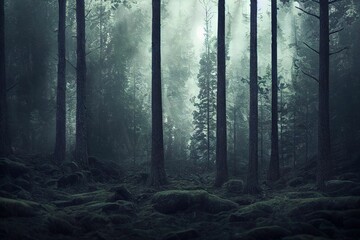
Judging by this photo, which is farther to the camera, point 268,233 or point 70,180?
point 70,180

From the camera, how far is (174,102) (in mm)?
49969

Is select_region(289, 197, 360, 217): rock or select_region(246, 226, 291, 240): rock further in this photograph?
select_region(289, 197, 360, 217): rock

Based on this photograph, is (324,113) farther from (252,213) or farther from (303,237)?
(303,237)

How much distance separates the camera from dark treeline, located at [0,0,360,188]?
64.6ft

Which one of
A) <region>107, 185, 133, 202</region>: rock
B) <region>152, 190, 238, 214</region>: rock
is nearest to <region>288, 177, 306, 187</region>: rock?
<region>152, 190, 238, 214</region>: rock

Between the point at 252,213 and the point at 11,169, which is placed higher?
the point at 11,169

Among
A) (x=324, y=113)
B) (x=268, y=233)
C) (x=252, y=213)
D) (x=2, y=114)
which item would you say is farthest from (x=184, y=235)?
(x=2, y=114)

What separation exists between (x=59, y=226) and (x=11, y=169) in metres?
6.35

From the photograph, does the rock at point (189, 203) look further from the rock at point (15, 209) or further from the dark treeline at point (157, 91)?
the rock at point (15, 209)

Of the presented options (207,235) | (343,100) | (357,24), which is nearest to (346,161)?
(343,100)

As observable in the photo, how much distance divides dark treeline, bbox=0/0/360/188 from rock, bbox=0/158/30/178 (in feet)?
13.9

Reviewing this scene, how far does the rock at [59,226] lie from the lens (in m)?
9.81

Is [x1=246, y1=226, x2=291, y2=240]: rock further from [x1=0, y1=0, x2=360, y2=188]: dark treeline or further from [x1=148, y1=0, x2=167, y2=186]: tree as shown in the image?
[x1=148, y1=0, x2=167, y2=186]: tree

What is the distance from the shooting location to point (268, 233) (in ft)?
30.4
